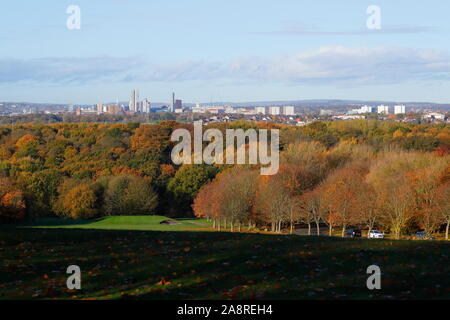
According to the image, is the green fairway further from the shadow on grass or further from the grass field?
the shadow on grass

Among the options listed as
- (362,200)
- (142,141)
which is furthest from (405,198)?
(142,141)

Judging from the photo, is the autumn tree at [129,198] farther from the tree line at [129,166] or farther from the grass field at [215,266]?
the grass field at [215,266]

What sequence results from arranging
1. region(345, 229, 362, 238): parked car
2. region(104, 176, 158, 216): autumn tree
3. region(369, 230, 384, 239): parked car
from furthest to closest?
region(104, 176, 158, 216): autumn tree
region(345, 229, 362, 238): parked car
region(369, 230, 384, 239): parked car

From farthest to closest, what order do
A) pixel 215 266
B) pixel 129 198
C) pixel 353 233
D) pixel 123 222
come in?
pixel 129 198
pixel 123 222
pixel 353 233
pixel 215 266

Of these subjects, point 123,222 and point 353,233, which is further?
point 123,222

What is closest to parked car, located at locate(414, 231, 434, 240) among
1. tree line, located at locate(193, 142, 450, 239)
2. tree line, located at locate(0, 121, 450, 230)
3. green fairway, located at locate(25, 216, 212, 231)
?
tree line, located at locate(193, 142, 450, 239)

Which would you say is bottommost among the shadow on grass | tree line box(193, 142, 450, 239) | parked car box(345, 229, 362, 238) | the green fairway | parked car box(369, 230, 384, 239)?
the green fairway

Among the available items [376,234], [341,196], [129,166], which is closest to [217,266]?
[341,196]

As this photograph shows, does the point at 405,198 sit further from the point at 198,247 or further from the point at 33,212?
the point at 33,212

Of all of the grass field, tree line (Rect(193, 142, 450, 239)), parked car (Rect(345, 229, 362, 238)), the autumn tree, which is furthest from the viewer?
the autumn tree

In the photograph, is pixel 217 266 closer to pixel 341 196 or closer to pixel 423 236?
pixel 341 196
